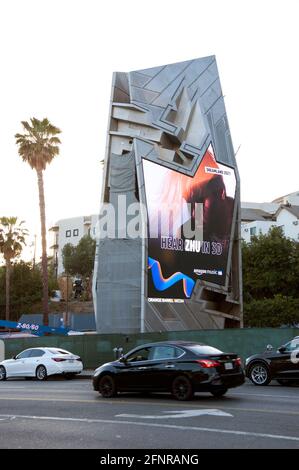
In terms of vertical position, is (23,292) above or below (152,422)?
above

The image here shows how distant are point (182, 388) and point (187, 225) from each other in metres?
22.3

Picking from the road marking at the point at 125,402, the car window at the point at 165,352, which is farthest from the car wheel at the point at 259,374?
the road marking at the point at 125,402

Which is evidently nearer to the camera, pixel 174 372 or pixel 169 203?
pixel 174 372

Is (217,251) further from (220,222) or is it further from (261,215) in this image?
(261,215)

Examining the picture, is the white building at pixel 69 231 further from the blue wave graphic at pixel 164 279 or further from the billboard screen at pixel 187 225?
the blue wave graphic at pixel 164 279

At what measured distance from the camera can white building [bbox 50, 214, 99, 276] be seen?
114 m

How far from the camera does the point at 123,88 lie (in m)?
37.1

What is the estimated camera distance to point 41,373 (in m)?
24.1

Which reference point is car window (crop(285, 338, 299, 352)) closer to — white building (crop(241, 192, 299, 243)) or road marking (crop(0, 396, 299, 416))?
road marking (crop(0, 396, 299, 416))

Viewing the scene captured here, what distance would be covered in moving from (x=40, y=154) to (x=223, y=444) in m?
36.6

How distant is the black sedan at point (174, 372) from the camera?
1346 centimetres

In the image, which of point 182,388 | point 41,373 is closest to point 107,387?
point 182,388

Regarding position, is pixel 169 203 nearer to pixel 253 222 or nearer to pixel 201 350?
pixel 201 350

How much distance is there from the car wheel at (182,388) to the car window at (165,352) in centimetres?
56
